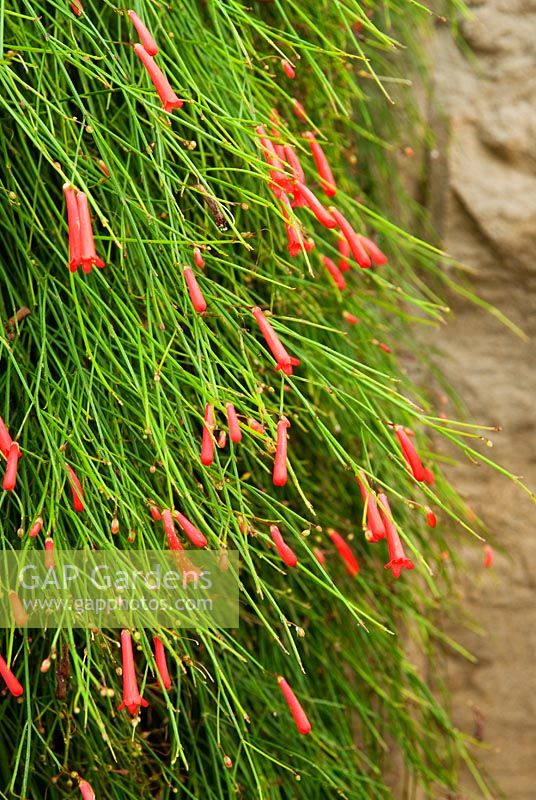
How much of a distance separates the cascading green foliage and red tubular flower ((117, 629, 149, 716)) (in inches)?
1.5

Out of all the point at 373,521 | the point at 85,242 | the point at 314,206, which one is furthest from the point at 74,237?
the point at 373,521

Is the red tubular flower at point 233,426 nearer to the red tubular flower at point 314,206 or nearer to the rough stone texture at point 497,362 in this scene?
the red tubular flower at point 314,206

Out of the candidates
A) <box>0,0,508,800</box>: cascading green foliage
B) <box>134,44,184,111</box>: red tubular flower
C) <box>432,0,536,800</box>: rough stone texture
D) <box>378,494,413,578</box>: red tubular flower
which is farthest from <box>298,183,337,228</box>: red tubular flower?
<box>432,0,536,800</box>: rough stone texture

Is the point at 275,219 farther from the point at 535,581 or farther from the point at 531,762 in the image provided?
the point at 531,762

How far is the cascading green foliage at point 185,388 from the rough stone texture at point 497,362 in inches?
9.1

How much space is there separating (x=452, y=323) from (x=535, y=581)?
44 centimetres

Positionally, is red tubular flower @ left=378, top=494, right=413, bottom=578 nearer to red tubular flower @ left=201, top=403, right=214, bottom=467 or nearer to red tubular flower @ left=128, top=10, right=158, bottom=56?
red tubular flower @ left=201, top=403, right=214, bottom=467

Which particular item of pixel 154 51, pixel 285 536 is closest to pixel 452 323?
pixel 285 536

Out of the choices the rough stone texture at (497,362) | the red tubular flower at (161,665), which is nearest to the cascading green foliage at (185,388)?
the red tubular flower at (161,665)

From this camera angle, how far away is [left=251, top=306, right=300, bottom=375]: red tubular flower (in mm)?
880

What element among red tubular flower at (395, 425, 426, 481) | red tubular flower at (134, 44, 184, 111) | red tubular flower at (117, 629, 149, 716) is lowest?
red tubular flower at (117, 629, 149, 716)

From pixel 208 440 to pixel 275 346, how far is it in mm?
107

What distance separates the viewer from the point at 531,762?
1572mm

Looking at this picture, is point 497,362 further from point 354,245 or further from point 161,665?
point 161,665
